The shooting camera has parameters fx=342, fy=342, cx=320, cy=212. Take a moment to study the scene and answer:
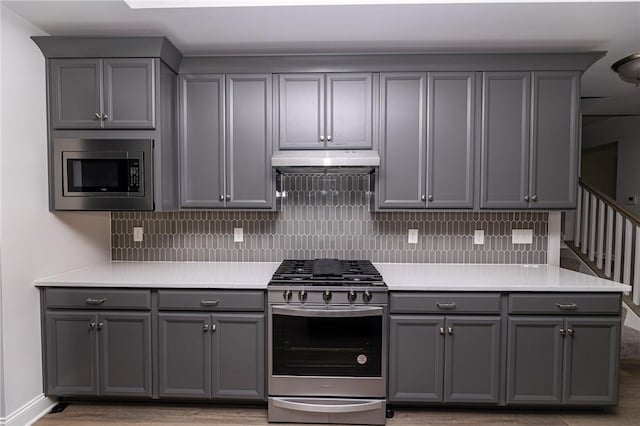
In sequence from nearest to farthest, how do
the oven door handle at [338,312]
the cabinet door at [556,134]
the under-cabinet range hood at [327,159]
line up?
the oven door handle at [338,312]
the under-cabinet range hood at [327,159]
the cabinet door at [556,134]

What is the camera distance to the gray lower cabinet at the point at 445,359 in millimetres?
2166

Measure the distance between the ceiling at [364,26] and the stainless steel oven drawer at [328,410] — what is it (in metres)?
2.33

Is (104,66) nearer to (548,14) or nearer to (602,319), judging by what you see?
(548,14)

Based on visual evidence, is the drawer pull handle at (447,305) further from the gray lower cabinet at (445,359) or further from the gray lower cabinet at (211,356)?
the gray lower cabinet at (211,356)

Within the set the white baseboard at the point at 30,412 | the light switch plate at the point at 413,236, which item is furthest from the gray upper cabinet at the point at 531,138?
the white baseboard at the point at 30,412

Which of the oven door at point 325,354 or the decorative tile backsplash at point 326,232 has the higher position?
the decorative tile backsplash at point 326,232

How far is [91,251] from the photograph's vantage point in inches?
106

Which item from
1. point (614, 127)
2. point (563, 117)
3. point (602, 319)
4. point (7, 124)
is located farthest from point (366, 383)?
point (614, 127)

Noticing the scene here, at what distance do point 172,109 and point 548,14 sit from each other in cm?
248

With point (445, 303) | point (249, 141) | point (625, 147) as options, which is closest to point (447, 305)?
point (445, 303)

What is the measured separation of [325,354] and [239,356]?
1.82 feet

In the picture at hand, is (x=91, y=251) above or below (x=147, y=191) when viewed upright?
below

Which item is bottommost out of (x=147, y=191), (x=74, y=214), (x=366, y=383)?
(x=366, y=383)

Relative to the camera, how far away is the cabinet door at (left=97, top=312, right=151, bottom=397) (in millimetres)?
2205
